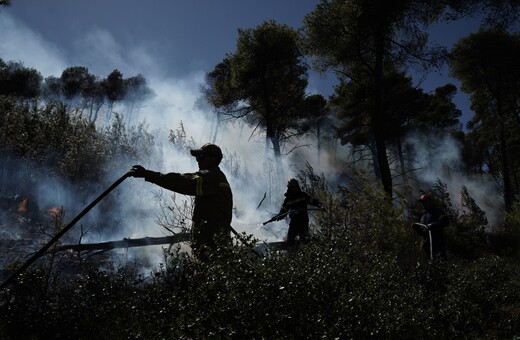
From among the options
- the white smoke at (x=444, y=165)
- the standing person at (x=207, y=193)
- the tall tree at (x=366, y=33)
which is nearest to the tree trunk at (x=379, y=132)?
the tall tree at (x=366, y=33)

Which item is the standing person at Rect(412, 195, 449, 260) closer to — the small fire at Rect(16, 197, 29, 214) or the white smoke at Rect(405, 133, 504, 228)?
the small fire at Rect(16, 197, 29, 214)

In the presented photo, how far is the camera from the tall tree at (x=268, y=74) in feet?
59.3

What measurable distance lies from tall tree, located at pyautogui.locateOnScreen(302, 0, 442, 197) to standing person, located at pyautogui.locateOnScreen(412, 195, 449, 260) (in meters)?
3.48

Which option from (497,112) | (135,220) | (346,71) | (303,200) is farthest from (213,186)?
(497,112)

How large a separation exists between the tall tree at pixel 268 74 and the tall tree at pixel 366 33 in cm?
483

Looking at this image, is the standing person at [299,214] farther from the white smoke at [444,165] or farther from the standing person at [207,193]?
the white smoke at [444,165]

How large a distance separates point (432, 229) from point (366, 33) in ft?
23.7

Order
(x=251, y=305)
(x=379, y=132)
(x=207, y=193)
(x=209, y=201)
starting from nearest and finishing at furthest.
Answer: (x=251, y=305)
(x=207, y=193)
(x=209, y=201)
(x=379, y=132)

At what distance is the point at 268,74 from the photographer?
59.9ft

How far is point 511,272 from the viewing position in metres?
6.78

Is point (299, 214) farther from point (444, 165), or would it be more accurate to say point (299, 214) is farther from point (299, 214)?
point (444, 165)

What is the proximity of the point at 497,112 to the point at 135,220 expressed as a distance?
1528cm

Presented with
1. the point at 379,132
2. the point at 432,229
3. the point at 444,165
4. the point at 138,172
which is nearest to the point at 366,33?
the point at 379,132

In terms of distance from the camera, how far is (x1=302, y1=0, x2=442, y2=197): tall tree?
12.1 m
